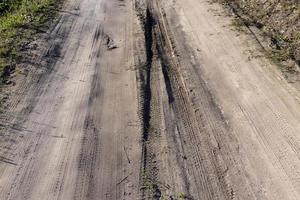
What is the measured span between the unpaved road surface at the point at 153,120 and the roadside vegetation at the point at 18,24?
57 centimetres

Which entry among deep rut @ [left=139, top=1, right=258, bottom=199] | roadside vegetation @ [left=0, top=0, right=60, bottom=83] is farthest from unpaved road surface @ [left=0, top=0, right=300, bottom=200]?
roadside vegetation @ [left=0, top=0, right=60, bottom=83]

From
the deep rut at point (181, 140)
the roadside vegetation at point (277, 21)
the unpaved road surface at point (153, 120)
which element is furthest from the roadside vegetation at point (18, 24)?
the roadside vegetation at point (277, 21)

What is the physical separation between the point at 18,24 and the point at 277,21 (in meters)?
7.34

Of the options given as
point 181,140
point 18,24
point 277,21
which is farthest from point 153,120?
point 18,24

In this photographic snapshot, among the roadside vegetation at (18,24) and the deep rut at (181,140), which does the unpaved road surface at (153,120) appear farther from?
the roadside vegetation at (18,24)

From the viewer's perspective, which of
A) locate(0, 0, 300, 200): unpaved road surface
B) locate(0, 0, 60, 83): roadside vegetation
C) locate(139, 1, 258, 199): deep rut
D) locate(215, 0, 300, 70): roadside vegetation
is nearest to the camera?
locate(139, 1, 258, 199): deep rut

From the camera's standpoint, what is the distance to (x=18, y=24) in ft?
43.1

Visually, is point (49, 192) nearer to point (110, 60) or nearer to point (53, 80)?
point (53, 80)

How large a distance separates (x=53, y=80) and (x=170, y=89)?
2.86 m

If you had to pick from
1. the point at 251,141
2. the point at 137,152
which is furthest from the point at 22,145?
the point at 251,141

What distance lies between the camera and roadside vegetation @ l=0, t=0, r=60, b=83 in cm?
1134

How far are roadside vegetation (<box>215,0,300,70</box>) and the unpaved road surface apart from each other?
0.58 meters

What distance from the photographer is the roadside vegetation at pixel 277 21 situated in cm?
1051

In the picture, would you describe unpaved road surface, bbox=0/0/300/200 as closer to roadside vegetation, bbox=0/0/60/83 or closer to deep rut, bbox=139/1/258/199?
deep rut, bbox=139/1/258/199
